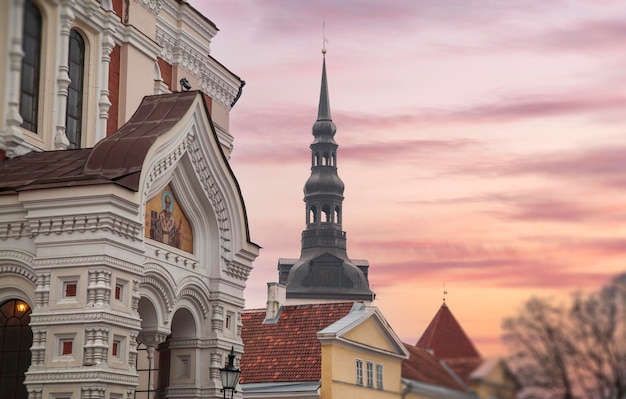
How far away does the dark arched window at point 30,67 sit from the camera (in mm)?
21625

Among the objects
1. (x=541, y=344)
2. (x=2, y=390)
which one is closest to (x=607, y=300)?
(x=541, y=344)

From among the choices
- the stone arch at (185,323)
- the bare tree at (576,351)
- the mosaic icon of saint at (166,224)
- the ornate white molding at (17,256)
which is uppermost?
the mosaic icon of saint at (166,224)

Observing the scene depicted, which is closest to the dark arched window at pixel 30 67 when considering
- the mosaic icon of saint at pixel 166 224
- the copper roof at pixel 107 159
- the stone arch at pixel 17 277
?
the copper roof at pixel 107 159

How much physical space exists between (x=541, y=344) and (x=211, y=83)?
1213 inches

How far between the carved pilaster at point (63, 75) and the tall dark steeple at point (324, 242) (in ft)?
346

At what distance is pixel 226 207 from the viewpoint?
20969 mm

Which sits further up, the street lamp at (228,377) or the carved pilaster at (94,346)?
the carved pilaster at (94,346)

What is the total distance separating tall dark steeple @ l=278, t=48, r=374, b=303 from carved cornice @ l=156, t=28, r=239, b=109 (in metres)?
94.0

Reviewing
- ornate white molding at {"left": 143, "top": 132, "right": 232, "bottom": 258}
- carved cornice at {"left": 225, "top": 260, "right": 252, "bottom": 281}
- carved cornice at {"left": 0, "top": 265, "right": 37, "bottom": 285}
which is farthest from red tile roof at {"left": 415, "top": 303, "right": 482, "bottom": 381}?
carved cornice at {"left": 225, "top": 260, "right": 252, "bottom": 281}

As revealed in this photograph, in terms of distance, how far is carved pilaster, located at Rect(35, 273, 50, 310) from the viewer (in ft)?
56.1

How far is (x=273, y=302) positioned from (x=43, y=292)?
2351cm

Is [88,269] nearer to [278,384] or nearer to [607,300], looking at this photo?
[607,300]

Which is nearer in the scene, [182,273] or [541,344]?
[541,344]

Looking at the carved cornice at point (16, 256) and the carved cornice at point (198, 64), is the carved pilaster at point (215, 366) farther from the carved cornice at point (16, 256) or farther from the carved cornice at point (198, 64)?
the carved cornice at point (198, 64)
